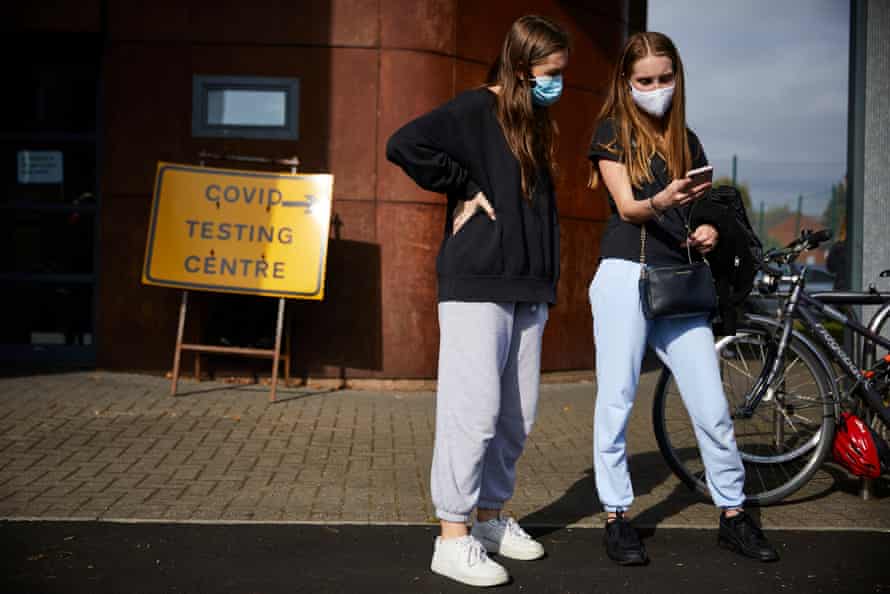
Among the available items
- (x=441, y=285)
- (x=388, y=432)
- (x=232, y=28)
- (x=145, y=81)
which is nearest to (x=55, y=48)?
(x=145, y=81)

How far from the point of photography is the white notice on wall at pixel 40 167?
871 cm

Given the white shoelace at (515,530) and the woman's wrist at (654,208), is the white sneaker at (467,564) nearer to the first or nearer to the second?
the white shoelace at (515,530)

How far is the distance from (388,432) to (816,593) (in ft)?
11.1

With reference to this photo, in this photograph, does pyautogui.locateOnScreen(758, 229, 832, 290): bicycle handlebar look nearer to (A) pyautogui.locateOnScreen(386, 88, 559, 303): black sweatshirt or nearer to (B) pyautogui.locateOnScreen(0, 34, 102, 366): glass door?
(A) pyautogui.locateOnScreen(386, 88, 559, 303): black sweatshirt

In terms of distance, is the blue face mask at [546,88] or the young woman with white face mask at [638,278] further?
the young woman with white face mask at [638,278]

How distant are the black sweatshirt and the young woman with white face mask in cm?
40

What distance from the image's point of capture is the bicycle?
442 centimetres

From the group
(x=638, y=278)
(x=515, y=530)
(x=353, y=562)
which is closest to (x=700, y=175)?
(x=638, y=278)

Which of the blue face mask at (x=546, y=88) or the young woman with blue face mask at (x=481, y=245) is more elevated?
the blue face mask at (x=546, y=88)

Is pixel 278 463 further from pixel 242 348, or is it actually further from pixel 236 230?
pixel 236 230

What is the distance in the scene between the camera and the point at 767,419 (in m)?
4.48

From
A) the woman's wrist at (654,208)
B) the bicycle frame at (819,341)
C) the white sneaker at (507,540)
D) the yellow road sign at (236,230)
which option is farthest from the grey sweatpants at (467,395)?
the yellow road sign at (236,230)

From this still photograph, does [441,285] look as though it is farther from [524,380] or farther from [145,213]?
[145,213]

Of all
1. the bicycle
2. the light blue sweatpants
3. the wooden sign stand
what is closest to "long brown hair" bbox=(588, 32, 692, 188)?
the light blue sweatpants
